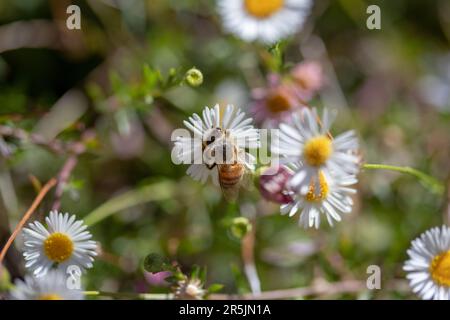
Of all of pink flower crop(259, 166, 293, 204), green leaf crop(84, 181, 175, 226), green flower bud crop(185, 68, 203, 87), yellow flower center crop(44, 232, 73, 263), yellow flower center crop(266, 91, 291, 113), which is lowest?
yellow flower center crop(44, 232, 73, 263)

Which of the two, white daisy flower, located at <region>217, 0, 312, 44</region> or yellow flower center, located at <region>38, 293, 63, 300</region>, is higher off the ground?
white daisy flower, located at <region>217, 0, 312, 44</region>

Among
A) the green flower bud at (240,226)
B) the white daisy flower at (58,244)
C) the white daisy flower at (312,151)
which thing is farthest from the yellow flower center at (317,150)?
the white daisy flower at (58,244)

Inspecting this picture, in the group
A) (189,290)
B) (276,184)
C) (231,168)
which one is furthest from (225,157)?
(189,290)

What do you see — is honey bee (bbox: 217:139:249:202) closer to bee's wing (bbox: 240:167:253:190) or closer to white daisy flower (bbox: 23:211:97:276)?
bee's wing (bbox: 240:167:253:190)

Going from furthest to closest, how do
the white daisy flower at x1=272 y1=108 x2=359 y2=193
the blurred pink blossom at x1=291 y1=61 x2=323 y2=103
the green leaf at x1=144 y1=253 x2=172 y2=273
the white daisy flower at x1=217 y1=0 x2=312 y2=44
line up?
the blurred pink blossom at x1=291 y1=61 x2=323 y2=103
the white daisy flower at x1=217 y1=0 x2=312 y2=44
the green leaf at x1=144 y1=253 x2=172 y2=273
the white daisy flower at x1=272 y1=108 x2=359 y2=193

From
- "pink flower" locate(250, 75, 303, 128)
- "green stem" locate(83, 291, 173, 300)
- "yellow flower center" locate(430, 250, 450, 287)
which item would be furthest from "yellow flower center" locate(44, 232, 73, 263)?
"yellow flower center" locate(430, 250, 450, 287)
